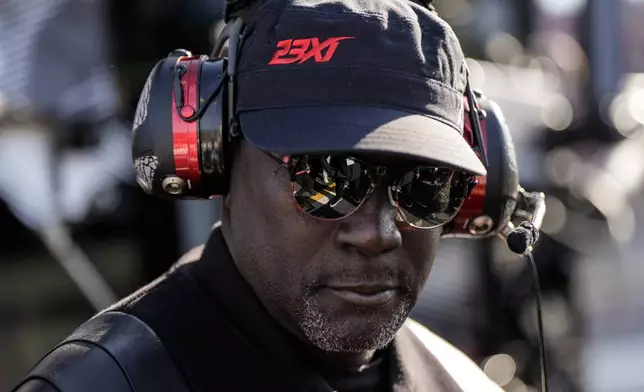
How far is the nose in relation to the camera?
167cm

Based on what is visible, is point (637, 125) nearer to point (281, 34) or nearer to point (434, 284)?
point (434, 284)

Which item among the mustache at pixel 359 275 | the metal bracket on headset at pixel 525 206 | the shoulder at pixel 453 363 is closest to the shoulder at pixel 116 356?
the mustache at pixel 359 275

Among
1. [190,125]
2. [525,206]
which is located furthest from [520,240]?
[190,125]

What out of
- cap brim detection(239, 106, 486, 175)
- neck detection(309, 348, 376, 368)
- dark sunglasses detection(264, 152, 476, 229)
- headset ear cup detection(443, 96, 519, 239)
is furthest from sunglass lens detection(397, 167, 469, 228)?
neck detection(309, 348, 376, 368)

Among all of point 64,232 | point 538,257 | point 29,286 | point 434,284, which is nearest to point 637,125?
point 538,257

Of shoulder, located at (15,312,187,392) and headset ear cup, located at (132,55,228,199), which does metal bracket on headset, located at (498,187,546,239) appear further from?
shoulder, located at (15,312,187,392)

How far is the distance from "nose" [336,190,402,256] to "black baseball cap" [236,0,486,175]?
0.15 m

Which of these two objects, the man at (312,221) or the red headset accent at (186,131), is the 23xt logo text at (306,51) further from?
the red headset accent at (186,131)

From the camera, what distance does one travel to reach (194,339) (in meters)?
1.70

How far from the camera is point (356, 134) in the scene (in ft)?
5.16

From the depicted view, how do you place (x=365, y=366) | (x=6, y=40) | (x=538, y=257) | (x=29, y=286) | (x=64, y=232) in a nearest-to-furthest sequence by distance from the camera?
(x=365, y=366) < (x=6, y=40) < (x=64, y=232) < (x=29, y=286) < (x=538, y=257)

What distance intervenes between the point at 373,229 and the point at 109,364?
54 centimetres

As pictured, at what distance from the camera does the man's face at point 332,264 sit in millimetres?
1685

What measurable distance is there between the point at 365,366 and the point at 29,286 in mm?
3412
